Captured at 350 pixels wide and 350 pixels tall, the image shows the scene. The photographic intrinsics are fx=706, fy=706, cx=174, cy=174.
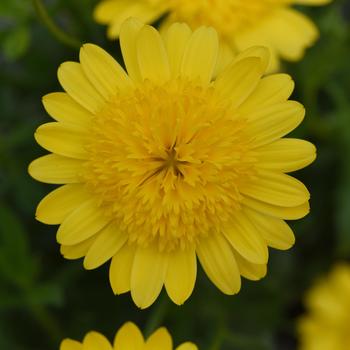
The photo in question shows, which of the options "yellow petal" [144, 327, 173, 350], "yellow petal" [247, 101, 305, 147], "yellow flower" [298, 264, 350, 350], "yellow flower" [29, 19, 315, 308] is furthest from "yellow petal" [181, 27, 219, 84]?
"yellow flower" [298, 264, 350, 350]

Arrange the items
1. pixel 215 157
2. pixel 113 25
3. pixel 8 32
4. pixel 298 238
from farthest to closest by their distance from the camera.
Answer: pixel 298 238
pixel 8 32
pixel 113 25
pixel 215 157

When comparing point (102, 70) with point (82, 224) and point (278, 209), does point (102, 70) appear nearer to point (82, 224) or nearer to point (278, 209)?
point (82, 224)

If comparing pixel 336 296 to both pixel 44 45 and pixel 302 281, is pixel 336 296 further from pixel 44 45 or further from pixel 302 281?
pixel 44 45

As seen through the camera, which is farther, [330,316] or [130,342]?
[330,316]

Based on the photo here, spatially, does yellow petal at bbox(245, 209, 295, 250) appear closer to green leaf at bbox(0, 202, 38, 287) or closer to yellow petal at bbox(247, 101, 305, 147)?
yellow petal at bbox(247, 101, 305, 147)

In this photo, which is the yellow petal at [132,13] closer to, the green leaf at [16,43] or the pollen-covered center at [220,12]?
the pollen-covered center at [220,12]

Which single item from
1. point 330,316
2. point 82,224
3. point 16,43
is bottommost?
point 330,316

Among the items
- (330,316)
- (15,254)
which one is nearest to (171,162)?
(15,254)

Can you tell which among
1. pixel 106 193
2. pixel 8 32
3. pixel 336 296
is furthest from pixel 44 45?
pixel 336 296
